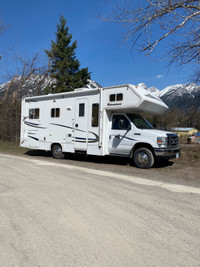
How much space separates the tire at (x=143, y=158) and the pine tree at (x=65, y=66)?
2211 centimetres

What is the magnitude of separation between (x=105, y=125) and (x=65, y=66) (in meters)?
23.4

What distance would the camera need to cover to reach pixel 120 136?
372 inches

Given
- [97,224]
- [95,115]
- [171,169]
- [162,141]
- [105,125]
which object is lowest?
[97,224]

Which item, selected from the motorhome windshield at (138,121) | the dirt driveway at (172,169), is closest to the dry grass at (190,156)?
the dirt driveway at (172,169)

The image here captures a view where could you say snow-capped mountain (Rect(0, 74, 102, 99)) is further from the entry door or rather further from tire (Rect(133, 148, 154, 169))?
tire (Rect(133, 148, 154, 169))

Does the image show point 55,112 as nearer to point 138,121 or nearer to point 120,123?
point 120,123

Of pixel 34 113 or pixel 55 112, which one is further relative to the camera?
pixel 34 113

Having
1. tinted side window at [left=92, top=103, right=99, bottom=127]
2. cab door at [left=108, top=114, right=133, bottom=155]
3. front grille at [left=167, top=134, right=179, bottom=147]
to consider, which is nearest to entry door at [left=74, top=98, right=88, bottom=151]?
tinted side window at [left=92, top=103, right=99, bottom=127]

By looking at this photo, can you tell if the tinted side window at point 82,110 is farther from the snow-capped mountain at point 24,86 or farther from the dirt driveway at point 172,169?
the snow-capped mountain at point 24,86

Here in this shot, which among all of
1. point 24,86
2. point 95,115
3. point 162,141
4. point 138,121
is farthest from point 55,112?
point 24,86

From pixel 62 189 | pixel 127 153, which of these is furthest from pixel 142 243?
pixel 127 153

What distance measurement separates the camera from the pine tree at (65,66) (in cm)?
3045

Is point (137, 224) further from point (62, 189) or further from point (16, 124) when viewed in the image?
point (16, 124)

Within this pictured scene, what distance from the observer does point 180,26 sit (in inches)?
322
